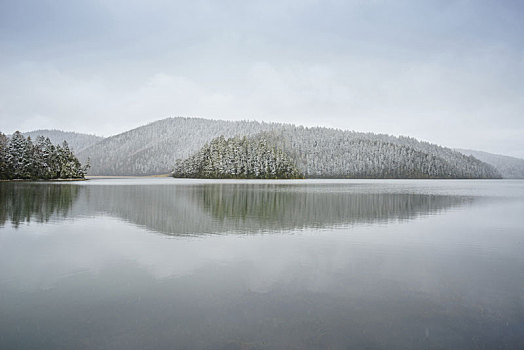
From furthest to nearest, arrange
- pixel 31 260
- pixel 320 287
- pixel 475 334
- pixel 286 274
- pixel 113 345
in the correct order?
pixel 31 260, pixel 286 274, pixel 320 287, pixel 475 334, pixel 113 345

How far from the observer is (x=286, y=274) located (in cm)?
991

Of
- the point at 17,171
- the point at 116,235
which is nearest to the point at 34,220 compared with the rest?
the point at 116,235

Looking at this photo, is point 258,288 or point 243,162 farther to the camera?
point 243,162

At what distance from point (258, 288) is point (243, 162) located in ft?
391

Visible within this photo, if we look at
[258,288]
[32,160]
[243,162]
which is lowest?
[258,288]

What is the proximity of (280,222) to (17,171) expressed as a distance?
7887cm

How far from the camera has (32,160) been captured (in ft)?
265

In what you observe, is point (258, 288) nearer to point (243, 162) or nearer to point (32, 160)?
point (32, 160)

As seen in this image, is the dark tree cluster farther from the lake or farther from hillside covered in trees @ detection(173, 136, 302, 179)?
the lake

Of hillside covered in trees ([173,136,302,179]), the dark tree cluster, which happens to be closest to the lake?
the dark tree cluster

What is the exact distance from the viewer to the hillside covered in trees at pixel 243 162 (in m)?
126

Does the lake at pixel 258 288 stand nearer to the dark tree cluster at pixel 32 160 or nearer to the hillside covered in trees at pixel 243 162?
the dark tree cluster at pixel 32 160

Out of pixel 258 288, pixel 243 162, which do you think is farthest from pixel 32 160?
pixel 258 288

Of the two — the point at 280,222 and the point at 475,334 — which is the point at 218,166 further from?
the point at 475,334
